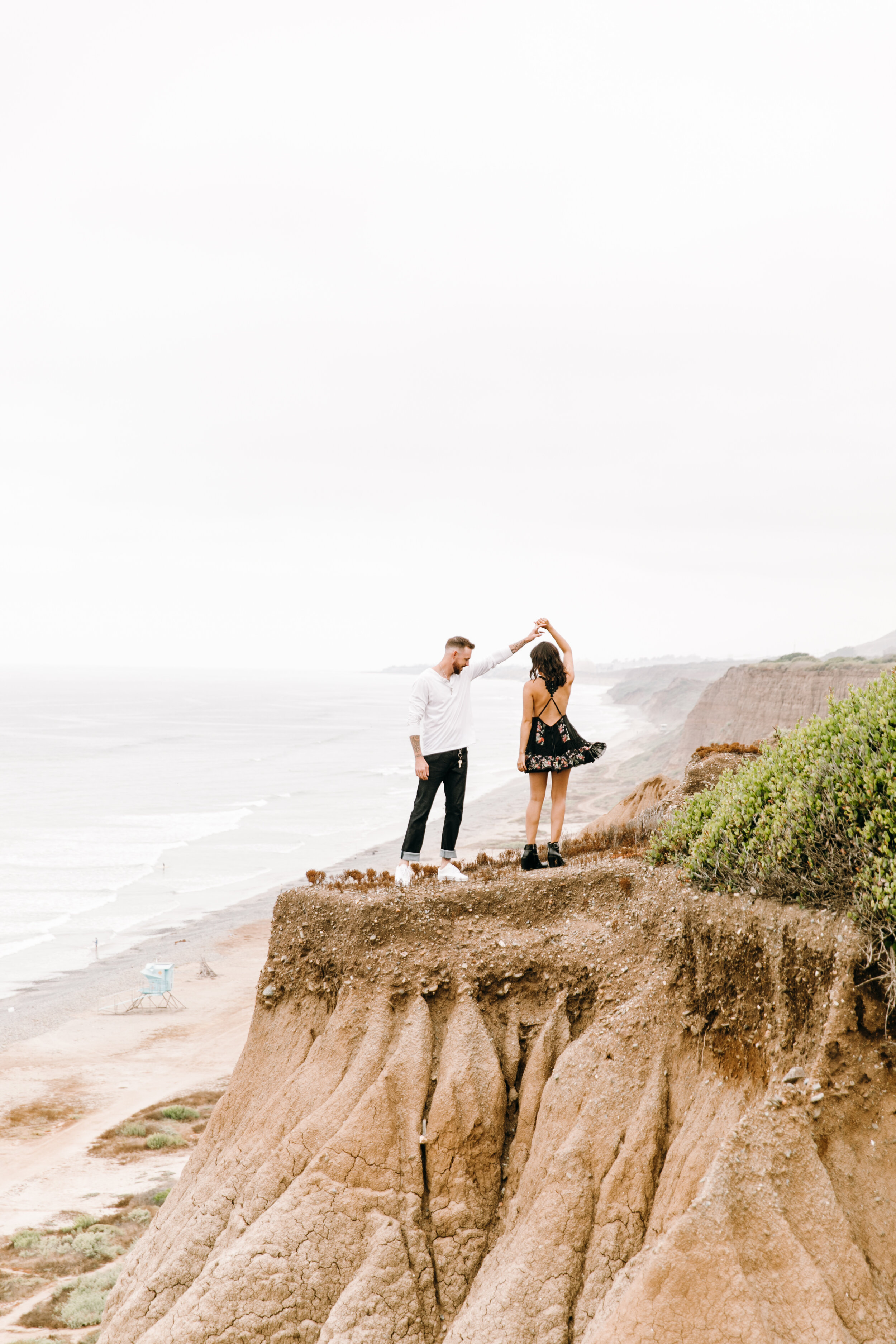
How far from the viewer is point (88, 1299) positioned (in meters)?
16.1

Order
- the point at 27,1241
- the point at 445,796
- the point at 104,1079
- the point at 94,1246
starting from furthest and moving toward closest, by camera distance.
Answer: the point at 104,1079
the point at 27,1241
the point at 94,1246
the point at 445,796

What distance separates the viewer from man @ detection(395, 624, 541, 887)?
10266mm

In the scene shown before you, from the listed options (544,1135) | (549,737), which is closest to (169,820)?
(549,737)

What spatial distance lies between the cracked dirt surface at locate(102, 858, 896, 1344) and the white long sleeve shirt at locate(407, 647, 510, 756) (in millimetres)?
1683

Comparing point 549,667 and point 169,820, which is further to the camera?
point 169,820

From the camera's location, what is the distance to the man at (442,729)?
1027cm

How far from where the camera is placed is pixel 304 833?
206 ft

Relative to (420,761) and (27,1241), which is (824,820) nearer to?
(420,761)

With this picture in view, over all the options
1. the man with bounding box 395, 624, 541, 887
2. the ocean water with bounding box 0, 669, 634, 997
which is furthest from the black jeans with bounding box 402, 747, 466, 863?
the ocean water with bounding box 0, 669, 634, 997

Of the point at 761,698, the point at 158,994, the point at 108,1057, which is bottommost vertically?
the point at 108,1057

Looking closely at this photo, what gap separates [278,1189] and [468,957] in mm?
2858

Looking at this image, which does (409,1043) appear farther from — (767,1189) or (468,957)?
(767,1189)

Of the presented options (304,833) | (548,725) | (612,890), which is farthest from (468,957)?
(304,833)

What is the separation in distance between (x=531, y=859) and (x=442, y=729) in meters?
1.86
